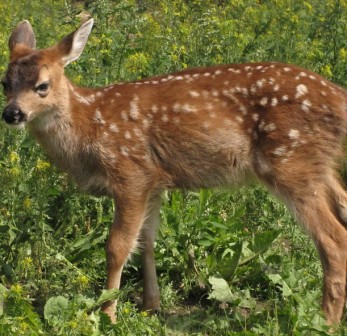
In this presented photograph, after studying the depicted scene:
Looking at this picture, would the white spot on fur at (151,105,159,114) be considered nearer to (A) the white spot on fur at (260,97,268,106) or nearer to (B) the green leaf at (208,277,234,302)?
(A) the white spot on fur at (260,97,268,106)

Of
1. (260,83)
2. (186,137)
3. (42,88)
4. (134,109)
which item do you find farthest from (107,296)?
(260,83)

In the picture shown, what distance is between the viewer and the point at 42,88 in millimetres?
6262

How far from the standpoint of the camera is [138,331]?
230 inches

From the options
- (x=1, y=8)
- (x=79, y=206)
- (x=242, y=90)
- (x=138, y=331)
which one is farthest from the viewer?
(x=1, y=8)

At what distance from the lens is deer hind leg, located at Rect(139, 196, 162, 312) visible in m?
6.47

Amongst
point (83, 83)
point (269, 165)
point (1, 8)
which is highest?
point (269, 165)

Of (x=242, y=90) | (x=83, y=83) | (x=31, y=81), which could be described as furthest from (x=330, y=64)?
(x=31, y=81)

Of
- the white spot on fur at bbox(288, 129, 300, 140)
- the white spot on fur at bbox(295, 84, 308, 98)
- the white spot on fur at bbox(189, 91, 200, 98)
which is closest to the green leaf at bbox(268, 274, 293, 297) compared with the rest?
the white spot on fur at bbox(288, 129, 300, 140)

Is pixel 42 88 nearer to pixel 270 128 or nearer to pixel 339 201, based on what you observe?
pixel 270 128

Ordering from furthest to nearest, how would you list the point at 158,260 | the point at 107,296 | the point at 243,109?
1. the point at 158,260
2. the point at 243,109
3. the point at 107,296

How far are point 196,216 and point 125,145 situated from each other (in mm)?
959

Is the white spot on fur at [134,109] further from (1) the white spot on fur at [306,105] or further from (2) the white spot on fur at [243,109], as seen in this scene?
(1) the white spot on fur at [306,105]

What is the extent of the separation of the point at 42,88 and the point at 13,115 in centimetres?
37

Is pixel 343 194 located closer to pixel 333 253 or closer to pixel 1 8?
pixel 333 253
